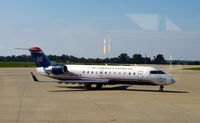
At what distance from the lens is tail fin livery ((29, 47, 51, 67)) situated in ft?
94.4

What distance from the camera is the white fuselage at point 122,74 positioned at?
24.8 metres

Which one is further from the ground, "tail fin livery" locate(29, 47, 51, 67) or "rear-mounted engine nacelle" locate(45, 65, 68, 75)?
"tail fin livery" locate(29, 47, 51, 67)

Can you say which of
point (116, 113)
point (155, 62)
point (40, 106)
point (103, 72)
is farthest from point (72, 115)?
point (155, 62)

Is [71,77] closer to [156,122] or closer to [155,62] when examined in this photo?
[156,122]

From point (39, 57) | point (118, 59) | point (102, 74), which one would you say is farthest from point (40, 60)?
point (118, 59)

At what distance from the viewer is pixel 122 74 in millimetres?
25641

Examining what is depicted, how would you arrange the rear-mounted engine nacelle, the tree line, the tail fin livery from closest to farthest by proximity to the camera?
the rear-mounted engine nacelle < the tail fin livery < the tree line

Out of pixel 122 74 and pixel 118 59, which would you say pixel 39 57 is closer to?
pixel 122 74

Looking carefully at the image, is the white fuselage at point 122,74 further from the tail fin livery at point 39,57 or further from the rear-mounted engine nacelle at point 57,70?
the tail fin livery at point 39,57

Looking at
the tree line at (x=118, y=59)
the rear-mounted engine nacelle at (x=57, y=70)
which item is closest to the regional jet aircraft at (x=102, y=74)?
the rear-mounted engine nacelle at (x=57, y=70)

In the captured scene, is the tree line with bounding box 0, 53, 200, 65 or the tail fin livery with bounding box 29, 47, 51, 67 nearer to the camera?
the tail fin livery with bounding box 29, 47, 51, 67

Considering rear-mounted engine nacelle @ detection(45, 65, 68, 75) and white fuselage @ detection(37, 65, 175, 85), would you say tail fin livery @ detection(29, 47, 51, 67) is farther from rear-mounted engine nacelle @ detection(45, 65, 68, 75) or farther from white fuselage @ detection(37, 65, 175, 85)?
white fuselage @ detection(37, 65, 175, 85)

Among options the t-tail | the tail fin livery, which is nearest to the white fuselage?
the t-tail

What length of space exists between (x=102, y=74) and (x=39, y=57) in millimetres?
7259
